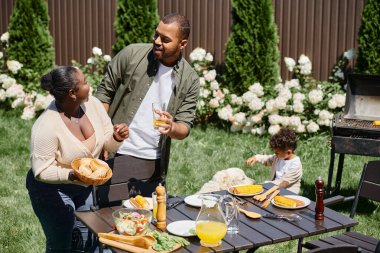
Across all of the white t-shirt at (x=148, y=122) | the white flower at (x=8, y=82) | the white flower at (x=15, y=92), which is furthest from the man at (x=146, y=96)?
the white flower at (x=8, y=82)

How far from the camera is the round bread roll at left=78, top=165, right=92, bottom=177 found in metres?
3.80

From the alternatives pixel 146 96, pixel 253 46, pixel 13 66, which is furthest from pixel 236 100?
pixel 146 96

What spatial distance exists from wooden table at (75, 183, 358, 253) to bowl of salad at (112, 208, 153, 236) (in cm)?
14

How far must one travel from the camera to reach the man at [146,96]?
15.6ft

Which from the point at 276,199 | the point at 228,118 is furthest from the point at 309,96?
the point at 276,199

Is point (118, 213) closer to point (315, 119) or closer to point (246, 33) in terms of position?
point (315, 119)

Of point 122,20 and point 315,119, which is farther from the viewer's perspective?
point 122,20

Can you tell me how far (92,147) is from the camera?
4301 millimetres

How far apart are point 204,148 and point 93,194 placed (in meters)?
4.26

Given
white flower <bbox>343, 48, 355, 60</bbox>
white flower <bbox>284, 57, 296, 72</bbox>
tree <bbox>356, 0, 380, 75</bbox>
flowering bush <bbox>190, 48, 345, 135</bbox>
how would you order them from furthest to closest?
white flower <bbox>284, 57, 296, 72</bbox> → white flower <bbox>343, 48, 355, 60</bbox> → tree <bbox>356, 0, 380, 75</bbox> → flowering bush <bbox>190, 48, 345, 135</bbox>

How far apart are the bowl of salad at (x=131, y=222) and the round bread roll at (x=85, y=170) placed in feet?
0.99

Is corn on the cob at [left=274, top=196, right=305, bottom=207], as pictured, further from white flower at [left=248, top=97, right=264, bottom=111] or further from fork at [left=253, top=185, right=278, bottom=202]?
white flower at [left=248, top=97, right=264, bottom=111]

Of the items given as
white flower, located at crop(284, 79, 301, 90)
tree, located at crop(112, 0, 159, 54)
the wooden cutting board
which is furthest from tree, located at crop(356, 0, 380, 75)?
the wooden cutting board

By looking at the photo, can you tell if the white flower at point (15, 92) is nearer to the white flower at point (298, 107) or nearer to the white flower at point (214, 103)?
→ the white flower at point (214, 103)
